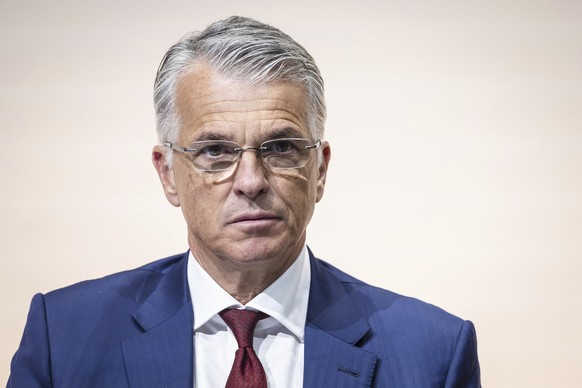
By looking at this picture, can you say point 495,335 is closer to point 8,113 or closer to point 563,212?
point 563,212

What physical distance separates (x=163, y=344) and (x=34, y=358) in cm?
30

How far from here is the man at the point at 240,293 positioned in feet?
6.66

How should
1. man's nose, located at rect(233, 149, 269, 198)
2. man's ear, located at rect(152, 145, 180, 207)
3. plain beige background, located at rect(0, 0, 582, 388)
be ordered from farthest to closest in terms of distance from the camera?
plain beige background, located at rect(0, 0, 582, 388) → man's ear, located at rect(152, 145, 180, 207) → man's nose, located at rect(233, 149, 269, 198)

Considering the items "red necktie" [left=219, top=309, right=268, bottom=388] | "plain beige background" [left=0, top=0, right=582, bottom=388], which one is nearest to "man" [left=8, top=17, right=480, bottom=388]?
"red necktie" [left=219, top=309, right=268, bottom=388]

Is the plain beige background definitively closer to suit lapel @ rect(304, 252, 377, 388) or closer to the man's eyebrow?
suit lapel @ rect(304, 252, 377, 388)

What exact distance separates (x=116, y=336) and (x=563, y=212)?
1.47m

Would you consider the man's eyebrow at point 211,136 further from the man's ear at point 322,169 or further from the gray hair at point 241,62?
the man's ear at point 322,169

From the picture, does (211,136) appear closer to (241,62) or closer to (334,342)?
(241,62)

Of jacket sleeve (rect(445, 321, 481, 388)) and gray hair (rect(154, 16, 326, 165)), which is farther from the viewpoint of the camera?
jacket sleeve (rect(445, 321, 481, 388))

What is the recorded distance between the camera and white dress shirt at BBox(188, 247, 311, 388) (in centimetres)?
212

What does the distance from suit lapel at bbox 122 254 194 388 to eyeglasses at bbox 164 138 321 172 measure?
36 cm

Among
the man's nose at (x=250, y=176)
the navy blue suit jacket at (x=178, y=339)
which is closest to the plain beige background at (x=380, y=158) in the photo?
the navy blue suit jacket at (x=178, y=339)

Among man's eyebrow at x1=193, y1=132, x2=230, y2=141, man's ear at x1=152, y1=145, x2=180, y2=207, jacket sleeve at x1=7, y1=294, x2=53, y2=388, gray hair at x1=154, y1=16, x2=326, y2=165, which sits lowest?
jacket sleeve at x1=7, y1=294, x2=53, y2=388

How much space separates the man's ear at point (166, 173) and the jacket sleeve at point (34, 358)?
0.41 metres
